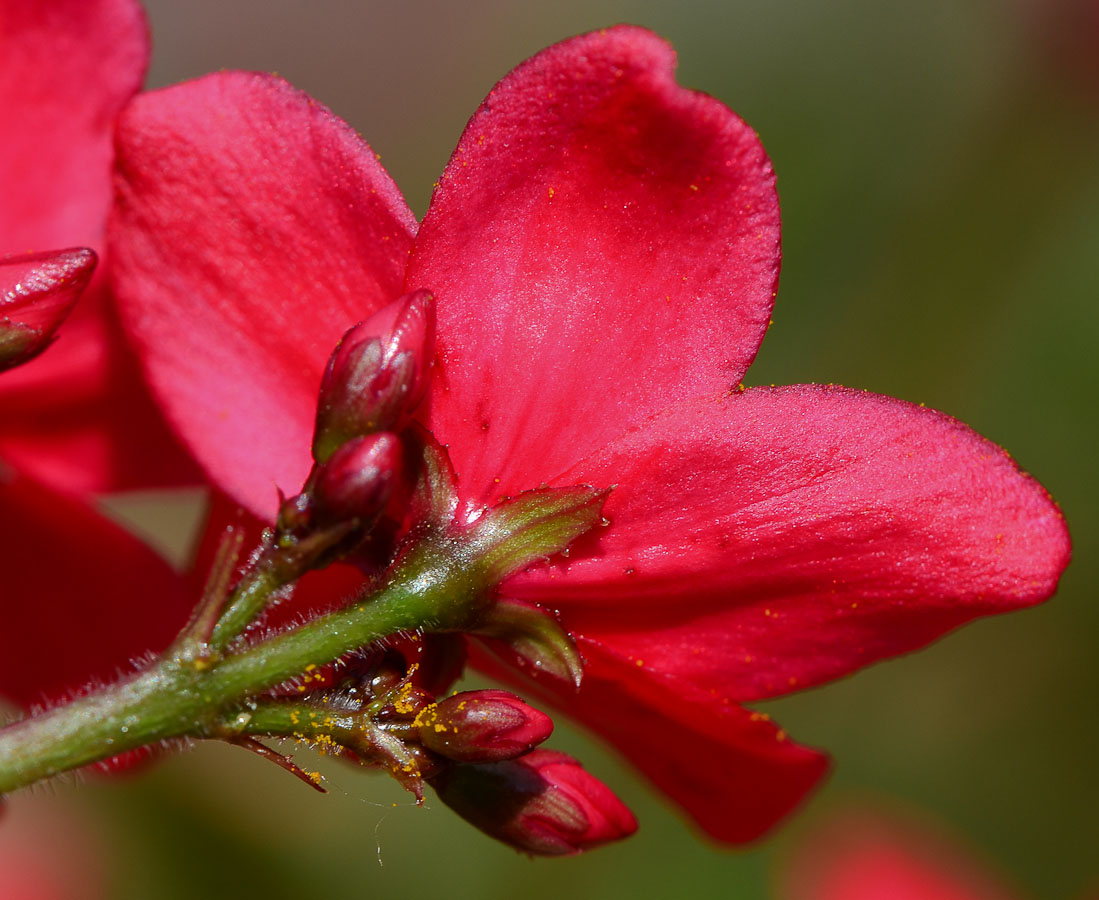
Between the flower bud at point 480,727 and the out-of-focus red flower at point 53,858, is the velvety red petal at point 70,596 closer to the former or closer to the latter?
the flower bud at point 480,727

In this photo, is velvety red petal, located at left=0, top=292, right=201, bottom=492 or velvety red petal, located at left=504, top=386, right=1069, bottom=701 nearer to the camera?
velvety red petal, located at left=504, top=386, right=1069, bottom=701

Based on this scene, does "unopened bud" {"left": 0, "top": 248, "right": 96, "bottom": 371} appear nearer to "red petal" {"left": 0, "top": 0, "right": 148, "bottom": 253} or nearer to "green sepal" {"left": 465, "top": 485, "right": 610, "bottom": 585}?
"red petal" {"left": 0, "top": 0, "right": 148, "bottom": 253}

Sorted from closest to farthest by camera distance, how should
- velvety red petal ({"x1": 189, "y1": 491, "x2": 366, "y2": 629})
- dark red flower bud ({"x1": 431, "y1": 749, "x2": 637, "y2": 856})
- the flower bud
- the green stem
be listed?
the green stem → the flower bud → dark red flower bud ({"x1": 431, "y1": 749, "x2": 637, "y2": 856}) → velvety red petal ({"x1": 189, "y1": 491, "x2": 366, "y2": 629})

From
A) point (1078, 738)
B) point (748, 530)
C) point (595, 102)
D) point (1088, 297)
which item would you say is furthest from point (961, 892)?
point (595, 102)

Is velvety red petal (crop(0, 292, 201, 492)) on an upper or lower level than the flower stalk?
lower

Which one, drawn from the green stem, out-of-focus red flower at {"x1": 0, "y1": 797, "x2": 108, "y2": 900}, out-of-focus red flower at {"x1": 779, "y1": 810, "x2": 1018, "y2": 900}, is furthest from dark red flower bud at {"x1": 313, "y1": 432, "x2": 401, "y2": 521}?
out-of-focus red flower at {"x1": 0, "y1": 797, "x2": 108, "y2": 900}

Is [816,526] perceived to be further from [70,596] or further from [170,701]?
[70,596]

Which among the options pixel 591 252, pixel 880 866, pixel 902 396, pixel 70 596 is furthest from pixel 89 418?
pixel 902 396
